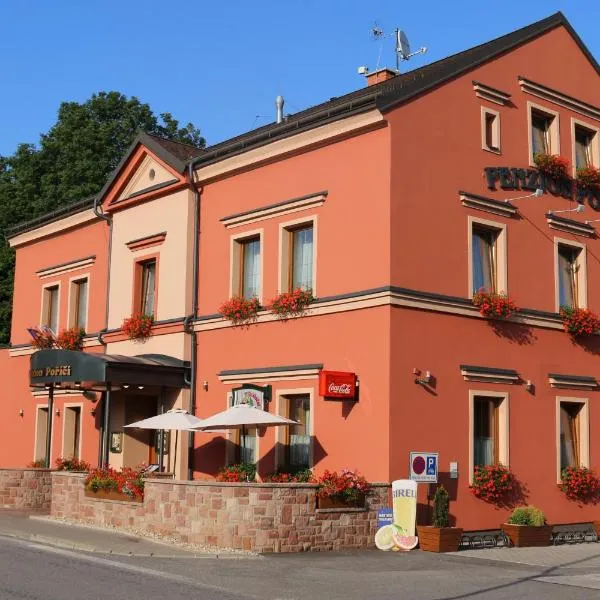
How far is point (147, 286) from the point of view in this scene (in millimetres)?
24688

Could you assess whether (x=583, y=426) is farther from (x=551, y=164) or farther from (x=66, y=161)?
(x=66, y=161)

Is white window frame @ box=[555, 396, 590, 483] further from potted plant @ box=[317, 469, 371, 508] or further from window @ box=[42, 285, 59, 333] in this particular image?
window @ box=[42, 285, 59, 333]

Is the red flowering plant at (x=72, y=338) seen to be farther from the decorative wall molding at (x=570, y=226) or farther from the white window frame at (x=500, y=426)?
the decorative wall molding at (x=570, y=226)

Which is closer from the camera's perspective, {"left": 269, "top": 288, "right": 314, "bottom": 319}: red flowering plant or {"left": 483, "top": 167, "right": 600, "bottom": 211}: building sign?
{"left": 269, "top": 288, "right": 314, "bottom": 319}: red flowering plant

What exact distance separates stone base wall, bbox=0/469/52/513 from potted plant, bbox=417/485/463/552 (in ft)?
31.9

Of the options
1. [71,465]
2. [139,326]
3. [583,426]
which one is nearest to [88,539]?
[71,465]

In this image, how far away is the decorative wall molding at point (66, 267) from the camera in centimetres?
2689

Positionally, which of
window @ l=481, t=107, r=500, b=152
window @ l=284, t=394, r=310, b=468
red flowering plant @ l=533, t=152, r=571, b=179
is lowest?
window @ l=284, t=394, r=310, b=468

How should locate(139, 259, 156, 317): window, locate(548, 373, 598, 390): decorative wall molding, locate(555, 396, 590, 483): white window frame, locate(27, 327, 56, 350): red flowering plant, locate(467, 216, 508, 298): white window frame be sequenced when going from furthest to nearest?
1. locate(27, 327, 56, 350): red flowering plant
2. locate(139, 259, 156, 317): window
3. locate(555, 396, 590, 483): white window frame
4. locate(548, 373, 598, 390): decorative wall molding
5. locate(467, 216, 508, 298): white window frame

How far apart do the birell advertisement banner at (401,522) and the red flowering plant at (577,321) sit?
20.1ft

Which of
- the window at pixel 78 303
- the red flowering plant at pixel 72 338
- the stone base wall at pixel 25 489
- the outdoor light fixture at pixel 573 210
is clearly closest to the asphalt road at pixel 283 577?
the stone base wall at pixel 25 489

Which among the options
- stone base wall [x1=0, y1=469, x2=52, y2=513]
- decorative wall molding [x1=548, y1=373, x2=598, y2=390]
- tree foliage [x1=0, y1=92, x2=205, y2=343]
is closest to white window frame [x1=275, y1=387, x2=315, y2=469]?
decorative wall molding [x1=548, y1=373, x2=598, y2=390]

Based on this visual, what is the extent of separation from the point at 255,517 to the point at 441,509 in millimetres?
3341

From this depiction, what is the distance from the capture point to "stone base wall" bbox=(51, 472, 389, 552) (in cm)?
1622
